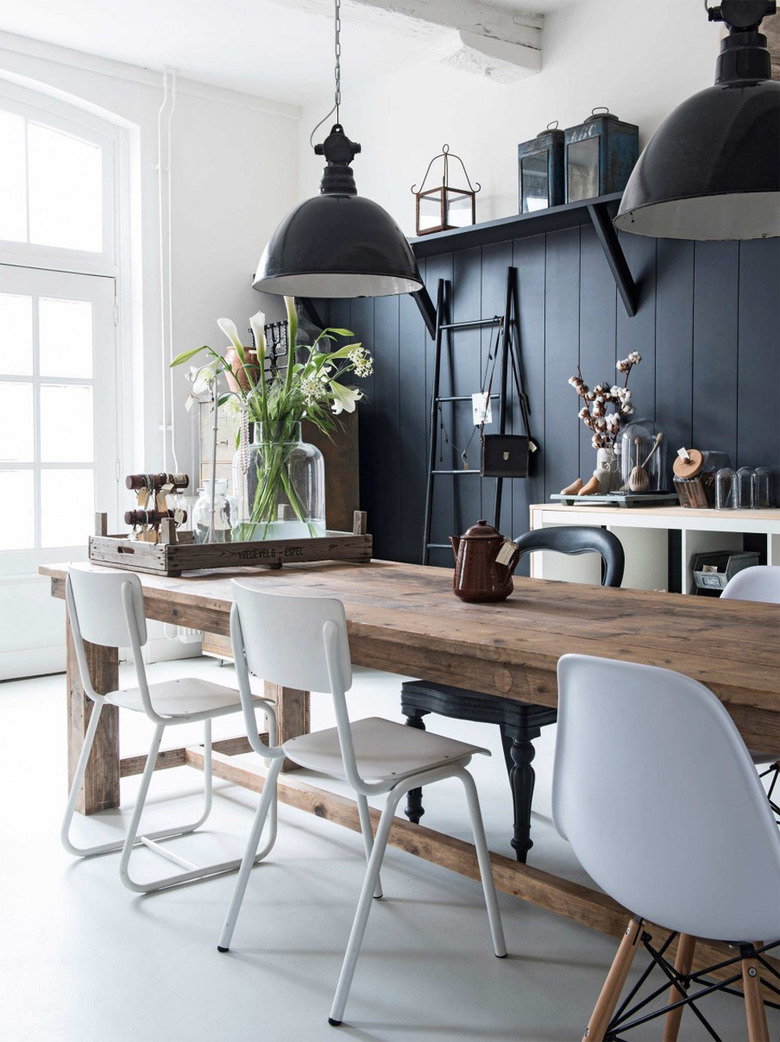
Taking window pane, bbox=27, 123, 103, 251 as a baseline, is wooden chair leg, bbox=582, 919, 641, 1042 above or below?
below

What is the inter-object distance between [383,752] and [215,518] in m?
1.25

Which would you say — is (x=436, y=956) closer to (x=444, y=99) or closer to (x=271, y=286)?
(x=271, y=286)

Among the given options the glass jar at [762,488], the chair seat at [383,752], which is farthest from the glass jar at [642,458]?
the chair seat at [383,752]

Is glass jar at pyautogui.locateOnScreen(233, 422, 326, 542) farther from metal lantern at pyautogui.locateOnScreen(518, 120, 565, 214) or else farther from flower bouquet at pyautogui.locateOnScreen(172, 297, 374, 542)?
metal lantern at pyautogui.locateOnScreen(518, 120, 565, 214)

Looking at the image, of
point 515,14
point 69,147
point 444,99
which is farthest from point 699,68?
point 69,147

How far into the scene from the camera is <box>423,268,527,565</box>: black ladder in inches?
195

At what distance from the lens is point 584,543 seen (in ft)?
10.3

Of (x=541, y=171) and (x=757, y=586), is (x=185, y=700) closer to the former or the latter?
(x=757, y=586)

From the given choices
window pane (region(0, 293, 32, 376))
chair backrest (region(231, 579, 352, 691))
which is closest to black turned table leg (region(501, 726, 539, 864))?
chair backrest (region(231, 579, 352, 691))

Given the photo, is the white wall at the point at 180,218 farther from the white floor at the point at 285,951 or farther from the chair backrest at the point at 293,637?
the chair backrest at the point at 293,637

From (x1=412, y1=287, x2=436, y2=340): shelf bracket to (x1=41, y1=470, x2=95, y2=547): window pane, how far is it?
2.05 meters

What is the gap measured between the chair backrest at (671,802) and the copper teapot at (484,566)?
95cm

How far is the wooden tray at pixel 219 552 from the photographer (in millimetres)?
2982

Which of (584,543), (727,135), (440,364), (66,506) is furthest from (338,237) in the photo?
(66,506)
